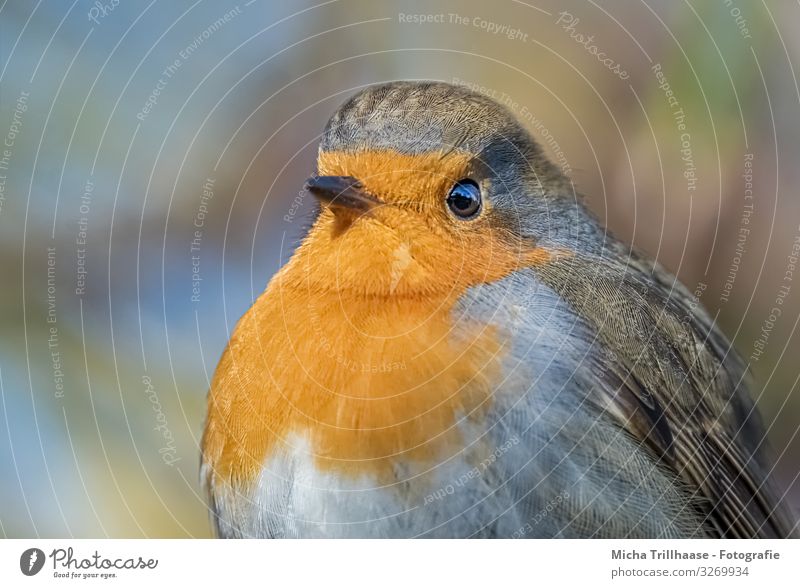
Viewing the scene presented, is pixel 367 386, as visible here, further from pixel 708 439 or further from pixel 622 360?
pixel 708 439

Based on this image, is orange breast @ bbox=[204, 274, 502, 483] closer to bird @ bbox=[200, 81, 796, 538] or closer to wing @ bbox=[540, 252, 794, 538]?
bird @ bbox=[200, 81, 796, 538]

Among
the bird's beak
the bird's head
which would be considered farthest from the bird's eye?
the bird's beak

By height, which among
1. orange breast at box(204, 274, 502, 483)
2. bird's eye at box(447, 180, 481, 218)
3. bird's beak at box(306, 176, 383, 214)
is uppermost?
bird's eye at box(447, 180, 481, 218)

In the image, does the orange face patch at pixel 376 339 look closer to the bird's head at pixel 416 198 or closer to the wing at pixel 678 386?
the bird's head at pixel 416 198

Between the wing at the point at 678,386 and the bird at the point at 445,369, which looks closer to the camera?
the bird at the point at 445,369

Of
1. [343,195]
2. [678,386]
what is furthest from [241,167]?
[678,386]

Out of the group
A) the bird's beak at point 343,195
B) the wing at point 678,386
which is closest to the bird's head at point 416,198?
the bird's beak at point 343,195
